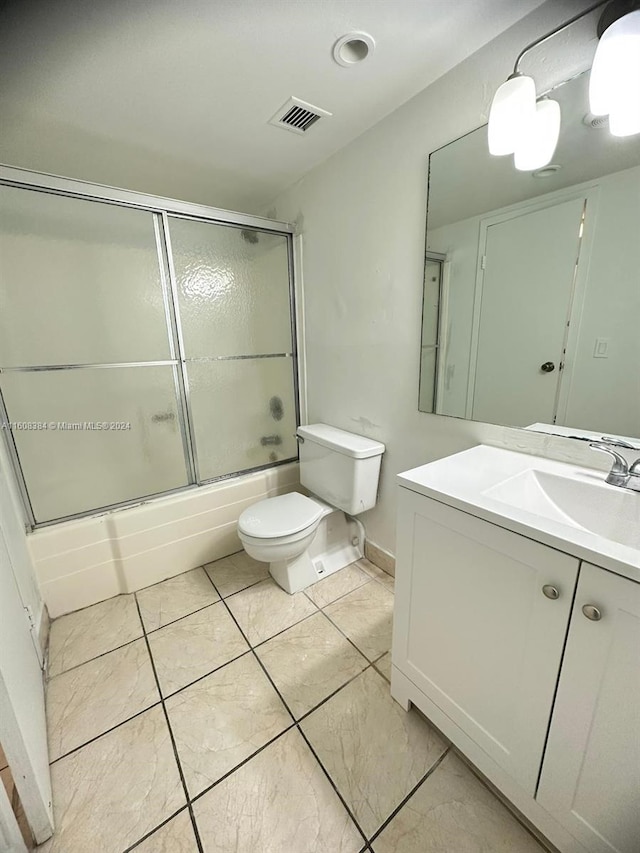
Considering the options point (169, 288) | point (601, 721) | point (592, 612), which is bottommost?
point (601, 721)

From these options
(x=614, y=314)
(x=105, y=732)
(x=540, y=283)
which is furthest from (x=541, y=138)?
(x=105, y=732)

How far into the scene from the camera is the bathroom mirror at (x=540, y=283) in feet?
3.04

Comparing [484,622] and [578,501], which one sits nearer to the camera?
[484,622]

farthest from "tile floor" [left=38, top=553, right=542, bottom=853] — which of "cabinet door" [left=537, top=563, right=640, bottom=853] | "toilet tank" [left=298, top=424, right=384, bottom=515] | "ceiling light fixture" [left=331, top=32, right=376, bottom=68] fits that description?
"ceiling light fixture" [left=331, top=32, right=376, bottom=68]

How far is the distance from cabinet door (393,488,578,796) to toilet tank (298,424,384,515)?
63cm

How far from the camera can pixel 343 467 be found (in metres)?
1.67

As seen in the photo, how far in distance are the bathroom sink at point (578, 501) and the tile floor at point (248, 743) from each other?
0.79m

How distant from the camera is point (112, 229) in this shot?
1.62 metres

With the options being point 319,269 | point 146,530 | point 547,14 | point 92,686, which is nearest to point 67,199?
point 319,269

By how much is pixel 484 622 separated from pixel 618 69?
4.47 feet

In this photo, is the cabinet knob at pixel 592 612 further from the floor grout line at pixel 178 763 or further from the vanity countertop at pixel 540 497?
the floor grout line at pixel 178 763

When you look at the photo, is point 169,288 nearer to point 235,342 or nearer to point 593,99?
point 235,342

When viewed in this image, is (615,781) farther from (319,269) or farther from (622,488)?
(319,269)

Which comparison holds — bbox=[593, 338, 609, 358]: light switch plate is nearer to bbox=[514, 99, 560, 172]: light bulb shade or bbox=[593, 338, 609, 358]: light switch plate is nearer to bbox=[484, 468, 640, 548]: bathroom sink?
bbox=[484, 468, 640, 548]: bathroom sink
